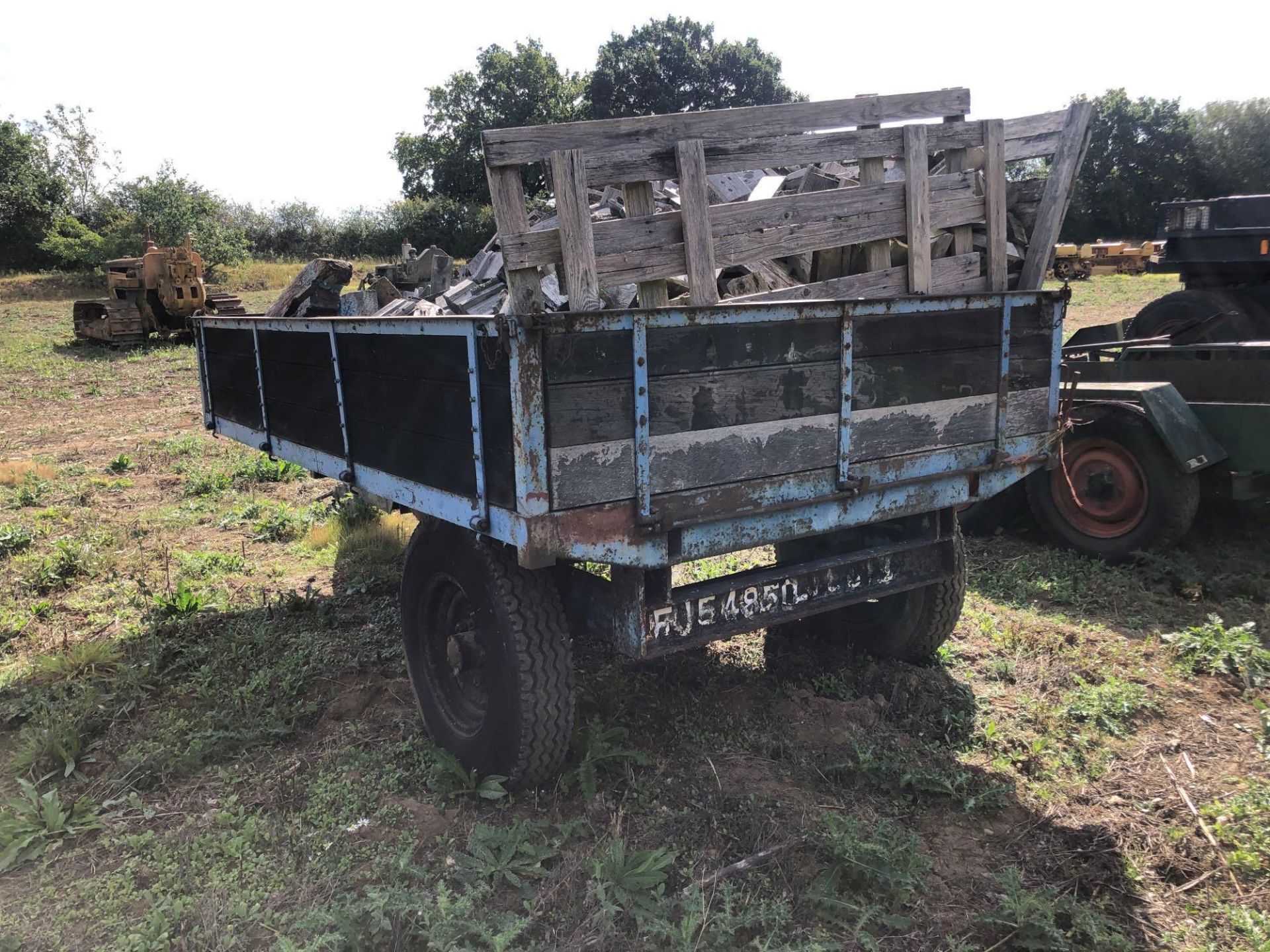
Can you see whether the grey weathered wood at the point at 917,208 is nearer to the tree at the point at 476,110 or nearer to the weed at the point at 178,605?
the weed at the point at 178,605

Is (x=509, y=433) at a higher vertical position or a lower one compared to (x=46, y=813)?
higher

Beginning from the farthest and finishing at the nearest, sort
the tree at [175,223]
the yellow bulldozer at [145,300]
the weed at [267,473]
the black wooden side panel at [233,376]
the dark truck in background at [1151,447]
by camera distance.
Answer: the tree at [175,223], the yellow bulldozer at [145,300], the weed at [267,473], the dark truck in background at [1151,447], the black wooden side panel at [233,376]

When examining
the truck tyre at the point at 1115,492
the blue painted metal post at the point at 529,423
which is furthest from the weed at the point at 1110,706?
the blue painted metal post at the point at 529,423

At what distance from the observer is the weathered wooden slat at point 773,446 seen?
8.92 feet

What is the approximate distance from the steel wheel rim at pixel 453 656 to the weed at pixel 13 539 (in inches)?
165

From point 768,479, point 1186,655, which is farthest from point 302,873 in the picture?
point 1186,655

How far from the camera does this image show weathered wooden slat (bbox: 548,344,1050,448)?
8.84ft

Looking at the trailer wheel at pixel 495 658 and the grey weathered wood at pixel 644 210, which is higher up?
the grey weathered wood at pixel 644 210

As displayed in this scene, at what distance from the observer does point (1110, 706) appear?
3834mm

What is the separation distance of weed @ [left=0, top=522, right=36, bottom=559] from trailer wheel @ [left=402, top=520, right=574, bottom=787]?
423cm

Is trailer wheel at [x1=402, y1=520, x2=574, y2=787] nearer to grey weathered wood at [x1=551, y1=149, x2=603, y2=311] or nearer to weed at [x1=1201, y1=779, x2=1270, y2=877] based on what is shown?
grey weathered wood at [x1=551, y1=149, x2=603, y2=311]

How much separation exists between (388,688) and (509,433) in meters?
2.04

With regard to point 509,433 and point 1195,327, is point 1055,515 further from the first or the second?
point 509,433

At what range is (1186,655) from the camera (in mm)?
4309
